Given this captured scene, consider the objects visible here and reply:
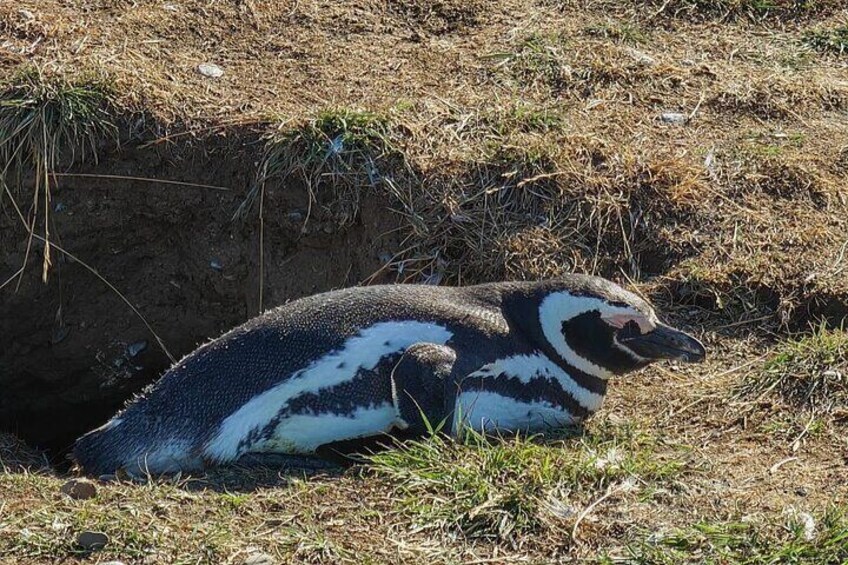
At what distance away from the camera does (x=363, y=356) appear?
4277 millimetres

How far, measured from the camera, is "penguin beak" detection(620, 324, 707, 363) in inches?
172

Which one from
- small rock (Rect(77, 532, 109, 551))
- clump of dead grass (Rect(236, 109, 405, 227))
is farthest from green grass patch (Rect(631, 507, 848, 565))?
clump of dead grass (Rect(236, 109, 405, 227))

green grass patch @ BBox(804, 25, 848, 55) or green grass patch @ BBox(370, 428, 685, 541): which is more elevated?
green grass patch @ BBox(804, 25, 848, 55)

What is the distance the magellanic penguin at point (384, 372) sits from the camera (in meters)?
4.25

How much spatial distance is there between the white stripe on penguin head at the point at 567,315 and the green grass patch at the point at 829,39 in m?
2.73

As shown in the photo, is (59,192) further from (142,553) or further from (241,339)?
(142,553)

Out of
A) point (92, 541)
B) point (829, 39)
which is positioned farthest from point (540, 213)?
point (92, 541)

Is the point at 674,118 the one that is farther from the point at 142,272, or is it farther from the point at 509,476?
the point at 509,476

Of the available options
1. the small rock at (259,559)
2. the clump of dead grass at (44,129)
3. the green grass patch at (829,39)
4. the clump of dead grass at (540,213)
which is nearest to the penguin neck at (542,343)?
the clump of dead grass at (540,213)

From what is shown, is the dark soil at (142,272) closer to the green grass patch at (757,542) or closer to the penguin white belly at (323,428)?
the penguin white belly at (323,428)

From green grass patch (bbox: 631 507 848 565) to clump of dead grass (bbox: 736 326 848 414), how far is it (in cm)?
85

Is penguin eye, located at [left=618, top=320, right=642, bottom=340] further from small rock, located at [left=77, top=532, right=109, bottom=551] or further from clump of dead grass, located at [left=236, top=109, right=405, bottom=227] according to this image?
small rock, located at [left=77, top=532, right=109, bottom=551]

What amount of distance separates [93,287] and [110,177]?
0.57 m

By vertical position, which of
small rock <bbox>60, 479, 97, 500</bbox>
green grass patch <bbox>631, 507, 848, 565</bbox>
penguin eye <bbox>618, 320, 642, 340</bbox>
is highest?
penguin eye <bbox>618, 320, 642, 340</bbox>
